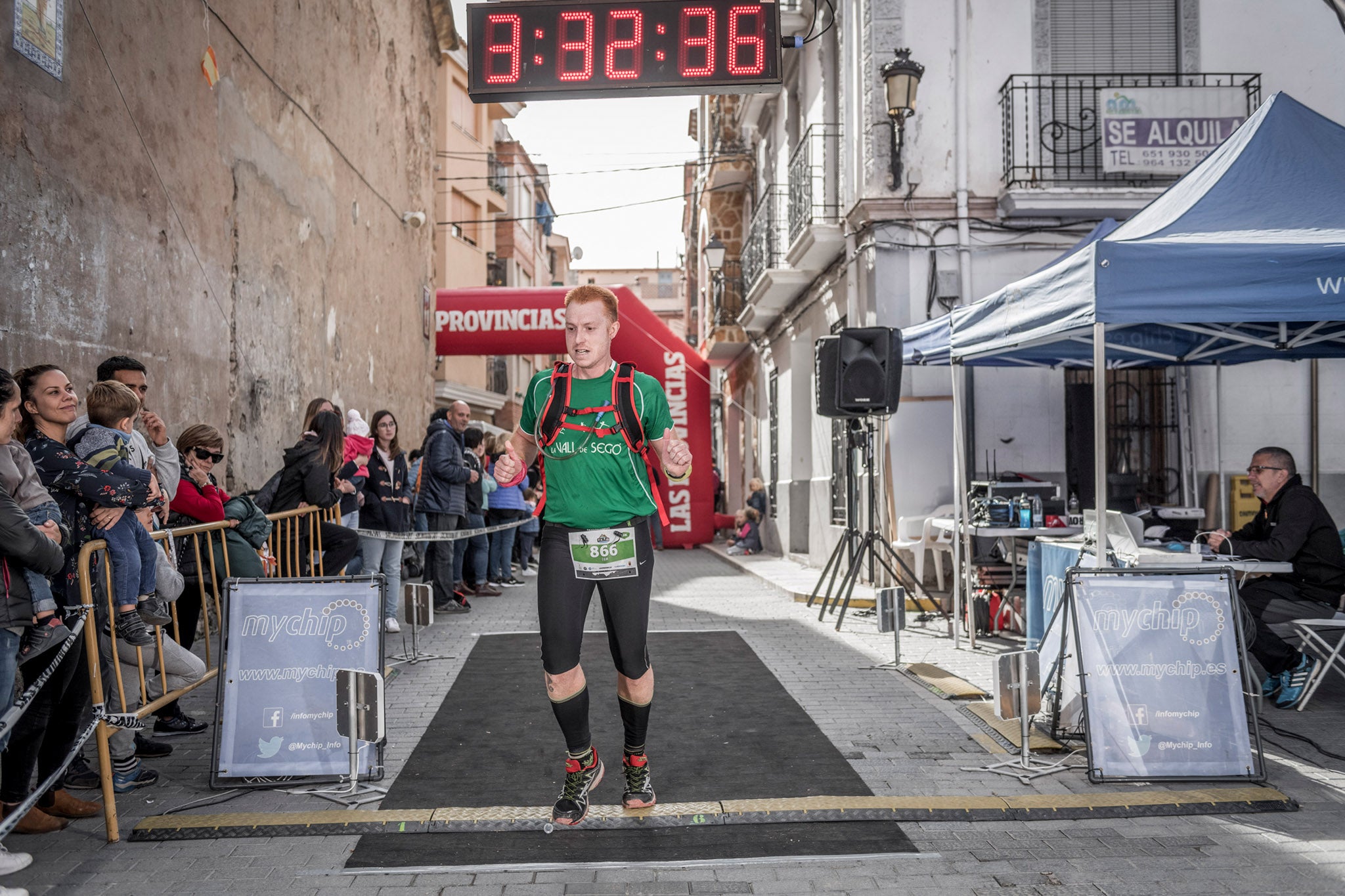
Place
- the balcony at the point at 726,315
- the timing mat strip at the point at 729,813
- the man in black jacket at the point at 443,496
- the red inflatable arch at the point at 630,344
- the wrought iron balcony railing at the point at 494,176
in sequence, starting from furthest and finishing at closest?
1. the wrought iron balcony railing at the point at 494,176
2. the balcony at the point at 726,315
3. the red inflatable arch at the point at 630,344
4. the man in black jacket at the point at 443,496
5. the timing mat strip at the point at 729,813

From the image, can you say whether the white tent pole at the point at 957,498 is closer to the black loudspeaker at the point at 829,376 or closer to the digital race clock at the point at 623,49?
the black loudspeaker at the point at 829,376

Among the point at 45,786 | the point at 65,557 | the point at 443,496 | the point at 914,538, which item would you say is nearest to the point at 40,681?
the point at 45,786

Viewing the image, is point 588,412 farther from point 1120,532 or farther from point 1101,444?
point 1120,532

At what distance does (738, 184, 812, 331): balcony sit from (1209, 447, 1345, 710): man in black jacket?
31.3 ft

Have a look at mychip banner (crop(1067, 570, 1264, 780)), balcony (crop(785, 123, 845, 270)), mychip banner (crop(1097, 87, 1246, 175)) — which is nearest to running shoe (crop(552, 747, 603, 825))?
mychip banner (crop(1067, 570, 1264, 780))

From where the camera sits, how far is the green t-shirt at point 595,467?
4.27 metres

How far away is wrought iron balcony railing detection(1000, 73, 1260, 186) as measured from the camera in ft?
39.5

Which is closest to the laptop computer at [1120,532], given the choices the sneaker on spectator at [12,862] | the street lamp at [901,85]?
the sneaker on spectator at [12,862]

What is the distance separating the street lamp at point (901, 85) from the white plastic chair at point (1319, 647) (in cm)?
704

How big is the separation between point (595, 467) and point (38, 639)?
2134 millimetres

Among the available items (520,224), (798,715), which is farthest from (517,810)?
(520,224)

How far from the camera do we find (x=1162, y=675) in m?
4.88

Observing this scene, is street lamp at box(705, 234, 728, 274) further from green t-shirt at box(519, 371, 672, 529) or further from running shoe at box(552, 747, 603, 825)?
running shoe at box(552, 747, 603, 825)

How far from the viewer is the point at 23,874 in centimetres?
380
